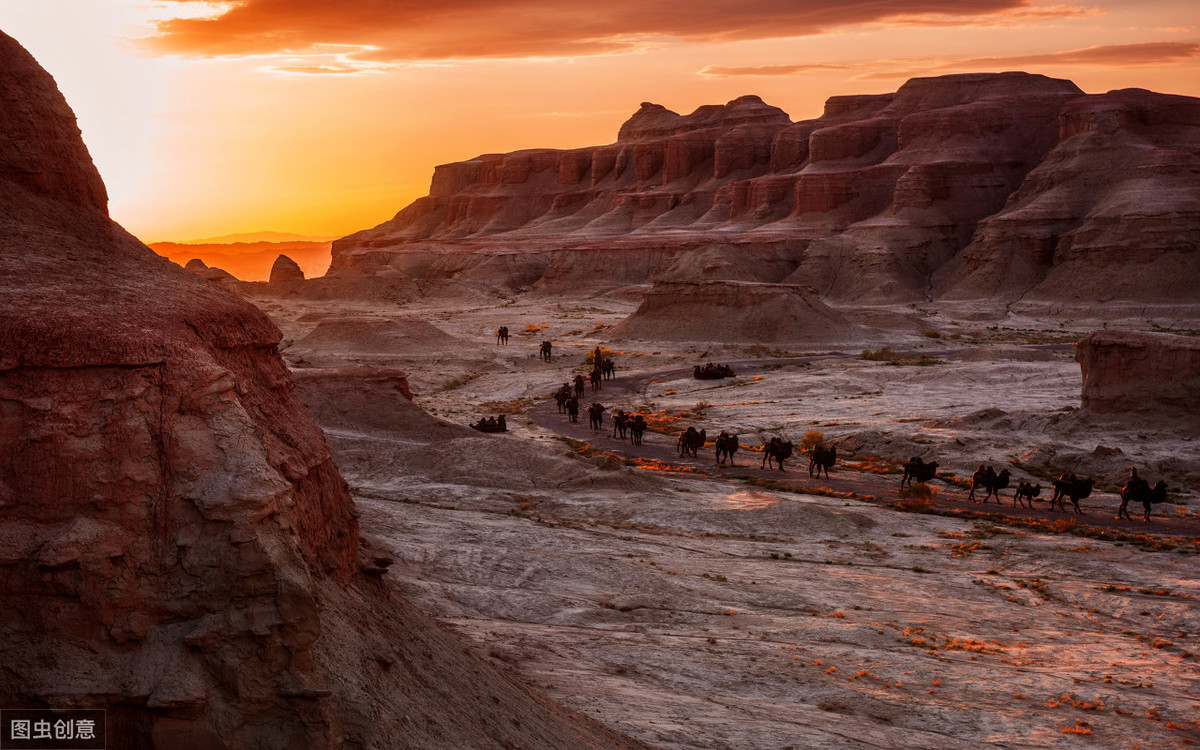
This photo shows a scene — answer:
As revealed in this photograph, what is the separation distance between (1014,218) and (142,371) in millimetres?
105591

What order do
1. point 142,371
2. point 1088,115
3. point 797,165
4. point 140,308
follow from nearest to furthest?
point 142,371 < point 140,308 < point 1088,115 < point 797,165

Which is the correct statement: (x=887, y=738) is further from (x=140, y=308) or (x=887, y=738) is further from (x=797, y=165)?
(x=797, y=165)

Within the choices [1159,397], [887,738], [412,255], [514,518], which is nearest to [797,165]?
[412,255]

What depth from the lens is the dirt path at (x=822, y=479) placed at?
30.8 metres

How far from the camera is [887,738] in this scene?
49.6ft

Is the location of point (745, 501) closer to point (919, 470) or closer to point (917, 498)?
point (917, 498)

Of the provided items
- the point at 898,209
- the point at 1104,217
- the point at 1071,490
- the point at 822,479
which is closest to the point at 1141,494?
the point at 1071,490

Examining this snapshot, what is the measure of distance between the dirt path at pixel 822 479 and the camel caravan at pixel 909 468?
10.7 inches

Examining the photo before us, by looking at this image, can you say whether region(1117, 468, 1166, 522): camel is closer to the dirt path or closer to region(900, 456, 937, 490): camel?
the dirt path

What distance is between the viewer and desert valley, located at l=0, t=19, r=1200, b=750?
971cm

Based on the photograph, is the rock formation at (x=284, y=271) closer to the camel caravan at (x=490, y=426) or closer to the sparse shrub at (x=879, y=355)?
the sparse shrub at (x=879, y=355)

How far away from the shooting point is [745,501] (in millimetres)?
31000

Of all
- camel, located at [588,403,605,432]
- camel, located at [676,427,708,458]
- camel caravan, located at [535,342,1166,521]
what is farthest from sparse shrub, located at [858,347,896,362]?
camel, located at [676,427,708,458]

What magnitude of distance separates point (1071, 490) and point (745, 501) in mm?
9285
